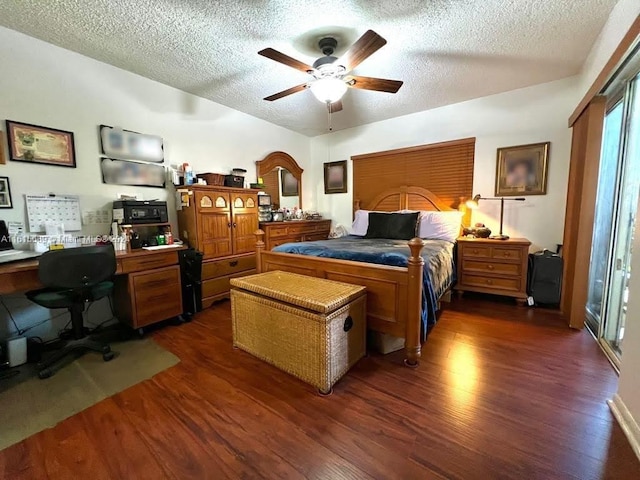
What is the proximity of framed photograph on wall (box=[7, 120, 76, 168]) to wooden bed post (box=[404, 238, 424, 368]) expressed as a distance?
2904mm

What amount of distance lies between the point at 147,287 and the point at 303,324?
62.2 inches

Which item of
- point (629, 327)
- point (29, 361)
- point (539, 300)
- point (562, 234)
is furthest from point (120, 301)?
point (562, 234)

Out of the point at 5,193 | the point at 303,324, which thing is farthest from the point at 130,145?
the point at 303,324

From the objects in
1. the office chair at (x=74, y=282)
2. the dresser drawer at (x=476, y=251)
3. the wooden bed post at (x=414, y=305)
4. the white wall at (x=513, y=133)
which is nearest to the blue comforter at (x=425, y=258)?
the wooden bed post at (x=414, y=305)

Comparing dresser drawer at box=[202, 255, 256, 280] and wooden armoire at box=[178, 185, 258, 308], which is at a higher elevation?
wooden armoire at box=[178, 185, 258, 308]

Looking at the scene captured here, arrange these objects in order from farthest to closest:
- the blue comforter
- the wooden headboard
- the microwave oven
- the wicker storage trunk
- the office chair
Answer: the wooden headboard, the microwave oven, the blue comforter, the office chair, the wicker storage trunk

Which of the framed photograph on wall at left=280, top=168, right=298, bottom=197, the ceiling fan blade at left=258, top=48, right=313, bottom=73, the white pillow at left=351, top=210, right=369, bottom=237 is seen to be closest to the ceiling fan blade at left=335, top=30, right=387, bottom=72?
the ceiling fan blade at left=258, top=48, right=313, bottom=73

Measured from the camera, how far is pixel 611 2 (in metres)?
1.75

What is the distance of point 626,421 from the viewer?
4.25 feet

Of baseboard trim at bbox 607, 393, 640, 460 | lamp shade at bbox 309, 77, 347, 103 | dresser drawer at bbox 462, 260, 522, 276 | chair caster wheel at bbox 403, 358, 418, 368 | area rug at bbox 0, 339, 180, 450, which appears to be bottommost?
area rug at bbox 0, 339, 180, 450

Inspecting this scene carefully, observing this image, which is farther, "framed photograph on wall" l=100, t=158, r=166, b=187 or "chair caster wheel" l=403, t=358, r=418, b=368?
"framed photograph on wall" l=100, t=158, r=166, b=187

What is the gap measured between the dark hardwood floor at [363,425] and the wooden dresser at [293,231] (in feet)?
6.50

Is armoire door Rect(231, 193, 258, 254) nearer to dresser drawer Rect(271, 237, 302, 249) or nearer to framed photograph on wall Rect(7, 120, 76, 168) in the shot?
dresser drawer Rect(271, 237, 302, 249)

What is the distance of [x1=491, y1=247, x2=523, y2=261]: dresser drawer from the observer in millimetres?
2895
